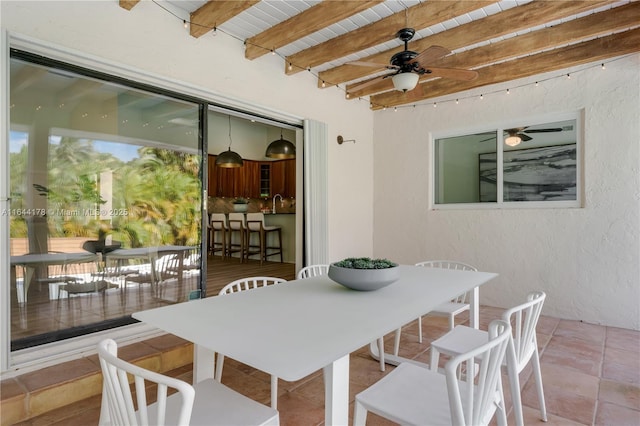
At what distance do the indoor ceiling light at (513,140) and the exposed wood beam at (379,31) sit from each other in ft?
6.74

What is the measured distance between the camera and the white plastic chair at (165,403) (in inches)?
34.2

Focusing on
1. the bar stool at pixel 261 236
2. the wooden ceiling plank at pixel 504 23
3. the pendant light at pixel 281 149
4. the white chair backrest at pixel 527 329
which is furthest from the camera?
the bar stool at pixel 261 236

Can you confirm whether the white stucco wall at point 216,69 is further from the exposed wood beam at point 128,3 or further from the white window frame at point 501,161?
the white window frame at point 501,161

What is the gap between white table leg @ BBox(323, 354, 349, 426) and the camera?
108 cm

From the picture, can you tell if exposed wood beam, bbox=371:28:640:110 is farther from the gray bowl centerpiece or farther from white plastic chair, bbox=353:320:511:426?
white plastic chair, bbox=353:320:511:426

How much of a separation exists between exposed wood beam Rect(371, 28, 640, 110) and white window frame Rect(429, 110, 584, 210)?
0.52 meters

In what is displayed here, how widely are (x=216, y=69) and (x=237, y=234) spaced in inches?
183

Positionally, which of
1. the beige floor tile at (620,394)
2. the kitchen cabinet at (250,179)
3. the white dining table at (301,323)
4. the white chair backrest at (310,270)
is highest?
the kitchen cabinet at (250,179)

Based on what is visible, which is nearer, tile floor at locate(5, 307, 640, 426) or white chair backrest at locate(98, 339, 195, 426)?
white chair backrest at locate(98, 339, 195, 426)

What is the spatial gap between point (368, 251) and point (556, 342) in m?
2.62

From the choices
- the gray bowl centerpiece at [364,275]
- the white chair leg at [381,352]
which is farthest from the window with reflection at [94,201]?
the gray bowl centerpiece at [364,275]

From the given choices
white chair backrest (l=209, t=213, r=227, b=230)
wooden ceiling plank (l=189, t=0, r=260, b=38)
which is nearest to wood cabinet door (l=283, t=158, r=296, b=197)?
white chair backrest (l=209, t=213, r=227, b=230)

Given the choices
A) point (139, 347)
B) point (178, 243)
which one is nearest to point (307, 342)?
point (139, 347)

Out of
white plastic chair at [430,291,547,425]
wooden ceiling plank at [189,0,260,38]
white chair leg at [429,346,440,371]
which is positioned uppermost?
wooden ceiling plank at [189,0,260,38]
